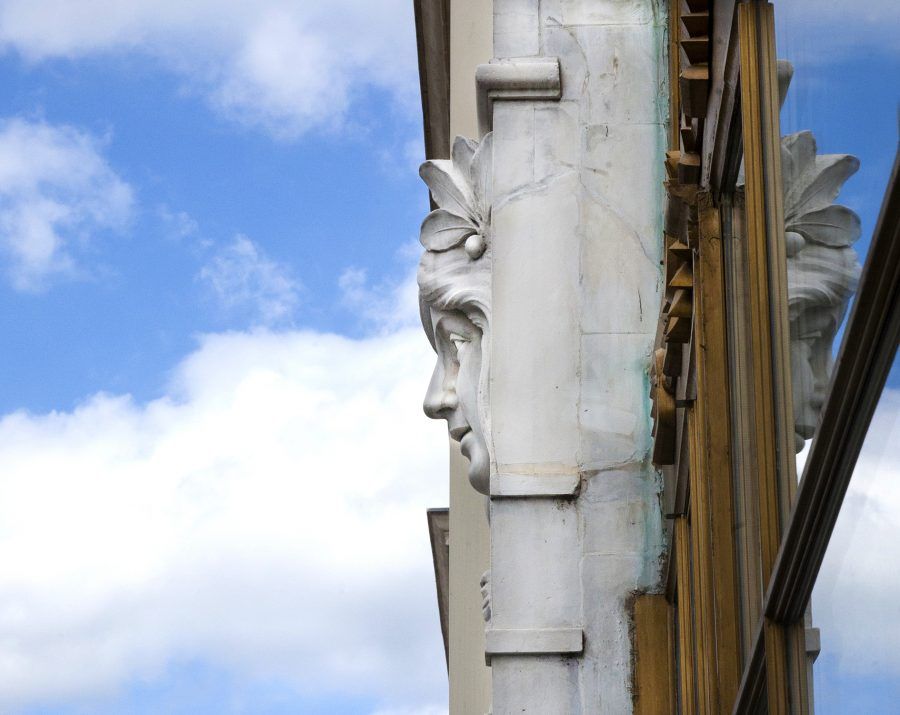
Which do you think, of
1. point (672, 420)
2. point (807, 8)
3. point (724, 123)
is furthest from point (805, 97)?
point (672, 420)

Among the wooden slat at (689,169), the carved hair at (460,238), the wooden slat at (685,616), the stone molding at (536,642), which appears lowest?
the wooden slat at (685,616)

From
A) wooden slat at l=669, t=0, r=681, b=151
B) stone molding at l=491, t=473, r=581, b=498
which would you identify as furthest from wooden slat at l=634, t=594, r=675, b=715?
wooden slat at l=669, t=0, r=681, b=151

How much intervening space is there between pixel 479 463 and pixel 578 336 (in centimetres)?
77

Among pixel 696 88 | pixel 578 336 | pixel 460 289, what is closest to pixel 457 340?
pixel 460 289

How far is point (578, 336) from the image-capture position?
8.41 meters

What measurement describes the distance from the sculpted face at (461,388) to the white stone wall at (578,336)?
0.14 m

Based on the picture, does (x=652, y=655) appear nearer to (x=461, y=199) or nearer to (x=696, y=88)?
(x=461, y=199)

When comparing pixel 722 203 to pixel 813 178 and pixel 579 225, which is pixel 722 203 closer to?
pixel 813 178

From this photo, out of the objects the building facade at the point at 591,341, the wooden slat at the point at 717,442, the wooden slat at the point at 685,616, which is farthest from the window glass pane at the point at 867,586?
the wooden slat at the point at 685,616

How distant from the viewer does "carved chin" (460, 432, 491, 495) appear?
8.35 meters

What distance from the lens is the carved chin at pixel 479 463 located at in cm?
835

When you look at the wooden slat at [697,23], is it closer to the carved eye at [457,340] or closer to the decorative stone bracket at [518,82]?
the decorative stone bracket at [518,82]

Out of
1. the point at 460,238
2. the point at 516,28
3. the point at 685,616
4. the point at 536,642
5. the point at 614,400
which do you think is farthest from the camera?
the point at 516,28

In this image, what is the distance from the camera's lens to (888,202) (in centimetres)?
225
